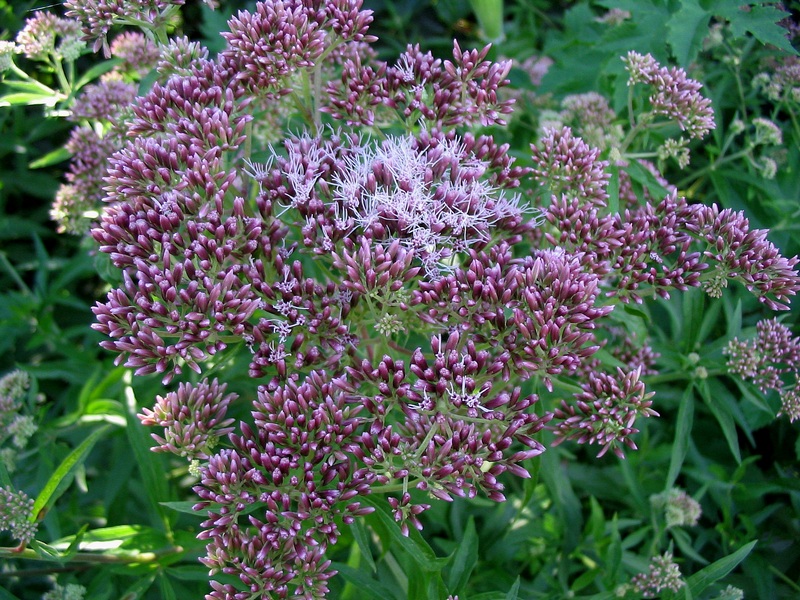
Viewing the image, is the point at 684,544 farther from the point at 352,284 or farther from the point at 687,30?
the point at 687,30

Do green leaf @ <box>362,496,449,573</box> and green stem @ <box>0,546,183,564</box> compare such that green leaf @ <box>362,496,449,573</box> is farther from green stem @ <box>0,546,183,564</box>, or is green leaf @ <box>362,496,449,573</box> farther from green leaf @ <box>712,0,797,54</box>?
green leaf @ <box>712,0,797,54</box>

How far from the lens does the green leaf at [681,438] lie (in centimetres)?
256

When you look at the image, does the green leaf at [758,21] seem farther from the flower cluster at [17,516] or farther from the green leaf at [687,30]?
the flower cluster at [17,516]

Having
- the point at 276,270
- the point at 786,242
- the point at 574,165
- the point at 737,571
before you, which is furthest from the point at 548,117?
the point at 737,571

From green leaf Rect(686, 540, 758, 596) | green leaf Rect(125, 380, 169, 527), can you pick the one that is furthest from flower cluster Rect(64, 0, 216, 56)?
green leaf Rect(686, 540, 758, 596)

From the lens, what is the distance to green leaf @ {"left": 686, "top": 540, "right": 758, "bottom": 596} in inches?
89.8

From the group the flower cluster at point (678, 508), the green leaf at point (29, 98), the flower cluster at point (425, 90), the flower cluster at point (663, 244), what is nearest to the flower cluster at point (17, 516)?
the green leaf at point (29, 98)

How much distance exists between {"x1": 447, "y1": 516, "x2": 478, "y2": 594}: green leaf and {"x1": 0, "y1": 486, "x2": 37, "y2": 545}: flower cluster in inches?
55.6

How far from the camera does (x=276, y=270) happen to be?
234cm

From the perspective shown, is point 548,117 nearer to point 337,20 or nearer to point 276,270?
point 337,20

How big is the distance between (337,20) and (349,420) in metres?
1.42

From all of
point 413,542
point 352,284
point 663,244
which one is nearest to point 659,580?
point 413,542

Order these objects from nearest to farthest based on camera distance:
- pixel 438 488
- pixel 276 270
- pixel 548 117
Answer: pixel 438 488 → pixel 276 270 → pixel 548 117

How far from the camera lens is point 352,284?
2.17 meters
